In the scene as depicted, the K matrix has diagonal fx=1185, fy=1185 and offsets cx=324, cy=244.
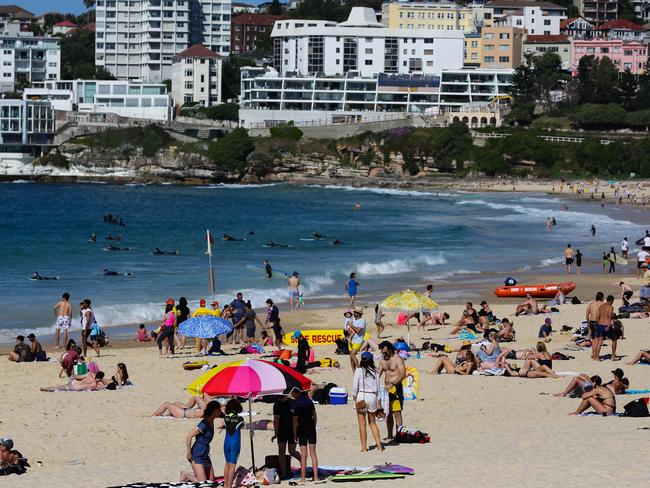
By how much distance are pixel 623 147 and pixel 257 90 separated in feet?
126

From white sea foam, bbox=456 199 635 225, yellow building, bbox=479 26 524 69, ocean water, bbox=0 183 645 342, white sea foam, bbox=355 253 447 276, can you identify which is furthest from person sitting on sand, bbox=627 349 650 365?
yellow building, bbox=479 26 524 69

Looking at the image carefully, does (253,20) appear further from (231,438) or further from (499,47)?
(231,438)

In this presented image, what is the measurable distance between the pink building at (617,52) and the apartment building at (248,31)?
46.3 meters

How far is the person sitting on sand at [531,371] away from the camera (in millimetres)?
18531

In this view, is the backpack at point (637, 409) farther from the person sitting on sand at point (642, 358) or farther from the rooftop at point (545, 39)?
the rooftop at point (545, 39)

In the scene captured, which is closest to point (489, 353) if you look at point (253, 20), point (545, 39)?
point (545, 39)

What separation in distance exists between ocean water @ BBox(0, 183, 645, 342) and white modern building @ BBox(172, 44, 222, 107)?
3322cm

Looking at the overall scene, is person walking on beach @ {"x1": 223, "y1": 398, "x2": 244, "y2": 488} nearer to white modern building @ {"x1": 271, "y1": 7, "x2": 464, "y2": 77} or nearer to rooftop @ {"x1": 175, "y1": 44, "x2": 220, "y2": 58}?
white modern building @ {"x1": 271, "y1": 7, "x2": 464, "y2": 77}

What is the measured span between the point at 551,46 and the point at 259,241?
83.0 metres

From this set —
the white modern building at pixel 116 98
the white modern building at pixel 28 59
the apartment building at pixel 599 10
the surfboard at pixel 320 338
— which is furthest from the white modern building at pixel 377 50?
the surfboard at pixel 320 338

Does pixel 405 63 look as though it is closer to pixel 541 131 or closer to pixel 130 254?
pixel 541 131

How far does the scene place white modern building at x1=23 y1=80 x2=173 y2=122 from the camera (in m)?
119

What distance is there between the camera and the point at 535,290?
3064 centimetres

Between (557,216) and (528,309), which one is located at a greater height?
(557,216)
